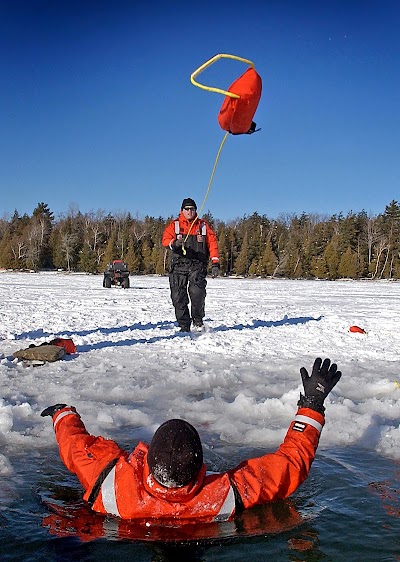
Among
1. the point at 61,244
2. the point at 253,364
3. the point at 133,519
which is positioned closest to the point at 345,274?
the point at 61,244

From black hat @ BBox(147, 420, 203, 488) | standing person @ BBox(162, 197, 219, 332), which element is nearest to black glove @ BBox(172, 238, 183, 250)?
standing person @ BBox(162, 197, 219, 332)

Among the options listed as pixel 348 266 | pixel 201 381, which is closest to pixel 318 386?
pixel 201 381

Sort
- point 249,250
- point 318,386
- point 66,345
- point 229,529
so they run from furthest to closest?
point 249,250 → point 66,345 → point 318,386 → point 229,529

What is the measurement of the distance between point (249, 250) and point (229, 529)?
72.2 m

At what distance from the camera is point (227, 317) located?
465 inches

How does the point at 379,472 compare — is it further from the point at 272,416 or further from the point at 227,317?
the point at 227,317

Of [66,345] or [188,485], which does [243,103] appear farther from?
[188,485]

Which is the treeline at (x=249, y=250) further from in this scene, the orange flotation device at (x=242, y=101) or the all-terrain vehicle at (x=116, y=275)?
the orange flotation device at (x=242, y=101)

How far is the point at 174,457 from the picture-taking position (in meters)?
2.55

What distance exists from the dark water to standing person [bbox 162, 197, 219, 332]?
6028 mm

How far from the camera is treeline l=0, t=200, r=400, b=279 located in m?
69.9

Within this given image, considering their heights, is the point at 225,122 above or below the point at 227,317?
above

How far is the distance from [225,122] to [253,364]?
9.93 feet

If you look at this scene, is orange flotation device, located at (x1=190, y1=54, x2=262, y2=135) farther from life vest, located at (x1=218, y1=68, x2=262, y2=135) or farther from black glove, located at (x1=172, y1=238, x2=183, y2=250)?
black glove, located at (x1=172, y1=238, x2=183, y2=250)
